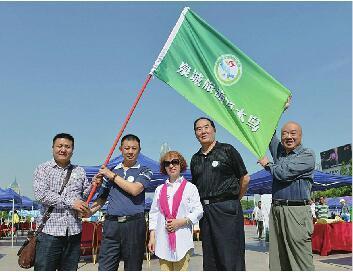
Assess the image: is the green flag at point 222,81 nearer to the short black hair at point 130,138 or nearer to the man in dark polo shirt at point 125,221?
the short black hair at point 130,138

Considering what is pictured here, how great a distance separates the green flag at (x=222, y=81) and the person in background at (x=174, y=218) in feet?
2.47

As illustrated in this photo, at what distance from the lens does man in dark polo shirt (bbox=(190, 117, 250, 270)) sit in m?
3.80

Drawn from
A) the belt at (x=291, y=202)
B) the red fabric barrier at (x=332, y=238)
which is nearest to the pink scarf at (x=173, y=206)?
the belt at (x=291, y=202)

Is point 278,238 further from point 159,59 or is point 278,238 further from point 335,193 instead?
point 335,193

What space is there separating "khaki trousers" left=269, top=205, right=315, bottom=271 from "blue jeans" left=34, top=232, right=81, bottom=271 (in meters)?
1.92

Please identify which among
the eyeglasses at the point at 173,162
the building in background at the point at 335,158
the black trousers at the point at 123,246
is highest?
the building in background at the point at 335,158

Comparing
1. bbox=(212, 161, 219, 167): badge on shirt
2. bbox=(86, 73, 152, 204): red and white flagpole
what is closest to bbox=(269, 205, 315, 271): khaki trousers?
bbox=(212, 161, 219, 167): badge on shirt

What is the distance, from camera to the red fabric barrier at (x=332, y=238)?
11.8 m

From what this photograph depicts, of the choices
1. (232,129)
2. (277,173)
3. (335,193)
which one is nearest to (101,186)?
(232,129)

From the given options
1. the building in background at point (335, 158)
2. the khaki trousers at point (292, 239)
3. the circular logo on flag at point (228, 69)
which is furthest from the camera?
the building in background at point (335, 158)

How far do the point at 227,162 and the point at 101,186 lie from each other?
1.26 meters

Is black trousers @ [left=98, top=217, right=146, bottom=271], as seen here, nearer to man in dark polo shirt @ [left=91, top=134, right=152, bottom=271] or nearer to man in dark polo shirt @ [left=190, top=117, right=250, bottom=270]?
man in dark polo shirt @ [left=91, top=134, right=152, bottom=271]

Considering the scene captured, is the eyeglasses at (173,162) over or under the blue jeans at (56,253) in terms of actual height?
over

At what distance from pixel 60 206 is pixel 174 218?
1.00 meters
